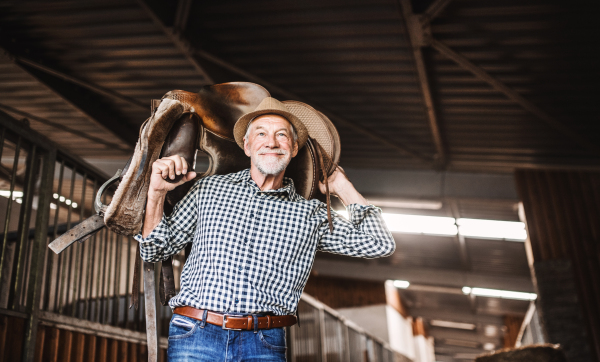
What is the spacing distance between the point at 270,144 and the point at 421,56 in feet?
13.6

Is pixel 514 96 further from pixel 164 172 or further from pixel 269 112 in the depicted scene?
pixel 164 172

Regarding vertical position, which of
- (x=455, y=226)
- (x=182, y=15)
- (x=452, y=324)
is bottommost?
(x=452, y=324)

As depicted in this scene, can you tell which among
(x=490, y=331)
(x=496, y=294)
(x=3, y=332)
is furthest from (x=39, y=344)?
(x=490, y=331)

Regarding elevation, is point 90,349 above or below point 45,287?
below

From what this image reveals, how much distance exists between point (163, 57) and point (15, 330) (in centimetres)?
444

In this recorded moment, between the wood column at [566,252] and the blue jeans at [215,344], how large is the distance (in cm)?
695

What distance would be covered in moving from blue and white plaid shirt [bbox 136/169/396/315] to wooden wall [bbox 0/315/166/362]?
1154 millimetres

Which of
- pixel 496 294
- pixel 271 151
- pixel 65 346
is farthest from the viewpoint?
pixel 496 294

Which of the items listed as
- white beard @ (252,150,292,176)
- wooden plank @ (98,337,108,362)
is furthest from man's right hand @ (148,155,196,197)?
wooden plank @ (98,337,108,362)

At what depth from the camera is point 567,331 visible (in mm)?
7461

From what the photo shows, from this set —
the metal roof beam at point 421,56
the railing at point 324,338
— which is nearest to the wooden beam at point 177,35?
the metal roof beam at point 421,56

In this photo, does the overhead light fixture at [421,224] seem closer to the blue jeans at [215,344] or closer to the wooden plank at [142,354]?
the wooden plank at [142,354]

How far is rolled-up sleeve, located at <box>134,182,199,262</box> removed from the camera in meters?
2.03

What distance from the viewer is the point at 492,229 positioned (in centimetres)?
1045
